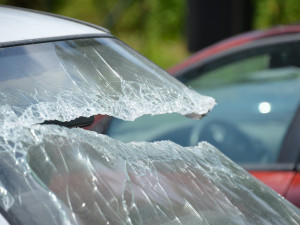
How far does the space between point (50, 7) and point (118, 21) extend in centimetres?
162

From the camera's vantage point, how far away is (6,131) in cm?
167

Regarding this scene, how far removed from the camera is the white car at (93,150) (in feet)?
5.30

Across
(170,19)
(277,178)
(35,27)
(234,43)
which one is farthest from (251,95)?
(170,19)

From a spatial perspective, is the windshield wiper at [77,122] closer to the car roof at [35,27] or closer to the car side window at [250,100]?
the car roof at [35,27]

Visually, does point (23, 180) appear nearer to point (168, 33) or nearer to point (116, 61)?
point (116, 61)

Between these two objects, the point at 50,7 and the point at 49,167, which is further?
the point at 50,7

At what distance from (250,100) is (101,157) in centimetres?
257

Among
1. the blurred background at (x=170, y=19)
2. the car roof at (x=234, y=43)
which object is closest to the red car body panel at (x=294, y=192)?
the car roof at (x=234, y=43)

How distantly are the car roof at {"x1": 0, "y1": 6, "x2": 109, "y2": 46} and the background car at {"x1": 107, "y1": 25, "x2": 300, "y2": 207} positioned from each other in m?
1.62

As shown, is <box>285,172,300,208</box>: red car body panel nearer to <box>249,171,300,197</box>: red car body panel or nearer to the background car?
<box>249,171,300,197</box>: red car body panel

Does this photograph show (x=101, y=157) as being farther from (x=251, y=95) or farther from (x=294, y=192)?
(x=251, y=95)

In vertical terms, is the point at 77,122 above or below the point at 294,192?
above

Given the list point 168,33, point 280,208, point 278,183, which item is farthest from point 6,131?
point 168,33

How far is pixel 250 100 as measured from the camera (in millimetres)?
4246
